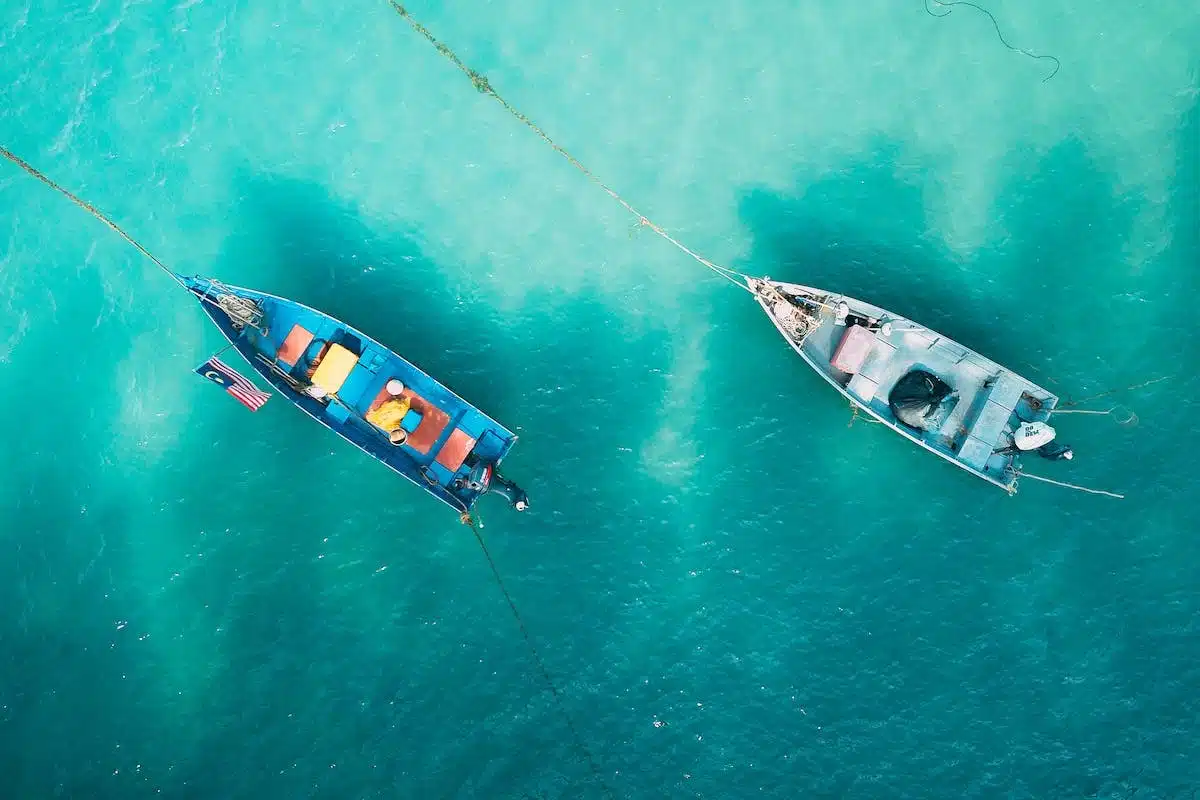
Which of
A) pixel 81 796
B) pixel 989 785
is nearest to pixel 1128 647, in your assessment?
pixel 989 785

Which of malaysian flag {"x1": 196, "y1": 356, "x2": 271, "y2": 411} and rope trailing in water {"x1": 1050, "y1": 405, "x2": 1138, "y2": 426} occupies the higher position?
rope trailing in water {"x1": 1050, "y1": 405, "x2": 1138, "y2": 426}

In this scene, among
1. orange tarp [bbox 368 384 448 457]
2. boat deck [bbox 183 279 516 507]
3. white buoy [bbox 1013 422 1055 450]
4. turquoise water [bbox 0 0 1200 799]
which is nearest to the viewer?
white buoy [bbox 1013 422 1055 450]

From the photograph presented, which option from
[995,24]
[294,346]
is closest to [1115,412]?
A: [995,24]

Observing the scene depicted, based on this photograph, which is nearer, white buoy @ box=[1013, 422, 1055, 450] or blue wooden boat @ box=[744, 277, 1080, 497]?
white buoy @ box=[1013, 422, 1055, 450]

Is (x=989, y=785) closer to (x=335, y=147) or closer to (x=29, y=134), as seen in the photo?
(x=335, y=147)

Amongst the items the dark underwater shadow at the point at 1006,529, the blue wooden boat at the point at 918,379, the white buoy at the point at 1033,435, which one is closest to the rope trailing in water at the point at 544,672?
the dark underwater shadow at the point at 1006,529

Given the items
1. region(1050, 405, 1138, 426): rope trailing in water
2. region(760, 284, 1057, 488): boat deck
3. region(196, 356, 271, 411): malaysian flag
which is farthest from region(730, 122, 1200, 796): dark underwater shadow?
region(196, 356, 271, 411): malaysian flag

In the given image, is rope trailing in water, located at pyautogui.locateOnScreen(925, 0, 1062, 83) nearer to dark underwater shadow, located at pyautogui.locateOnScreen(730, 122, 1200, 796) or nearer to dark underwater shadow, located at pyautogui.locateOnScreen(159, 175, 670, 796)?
dark underwater shadow, located at pyautogui.locateOnScreen(730, 122, 1200, 796)

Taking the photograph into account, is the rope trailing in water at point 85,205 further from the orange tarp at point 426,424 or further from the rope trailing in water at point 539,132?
the rope trailing in water at point 539,132
